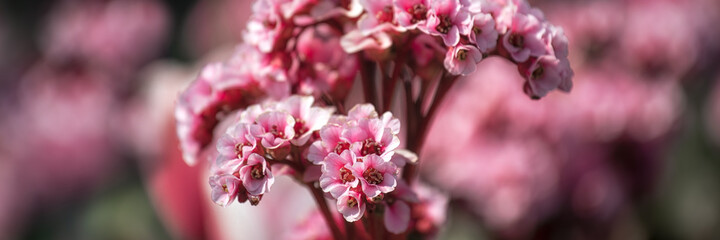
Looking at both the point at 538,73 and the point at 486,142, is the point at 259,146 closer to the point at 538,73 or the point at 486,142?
the point at 538,73

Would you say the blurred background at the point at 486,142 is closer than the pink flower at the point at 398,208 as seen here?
No

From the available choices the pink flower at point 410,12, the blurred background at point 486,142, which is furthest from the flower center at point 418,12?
the blurred background at point 486,142

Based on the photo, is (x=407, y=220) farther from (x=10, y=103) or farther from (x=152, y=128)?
(x=10, y=103)

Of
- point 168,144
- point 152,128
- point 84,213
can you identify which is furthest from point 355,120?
point 84,213

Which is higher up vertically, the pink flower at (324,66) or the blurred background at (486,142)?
the pink flower at (324,66)

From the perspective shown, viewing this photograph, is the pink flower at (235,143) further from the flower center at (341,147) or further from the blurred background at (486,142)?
the blurred background at (486,142)

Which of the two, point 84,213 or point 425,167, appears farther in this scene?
point 84,213

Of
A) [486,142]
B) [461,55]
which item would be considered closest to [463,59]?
[461,55]
